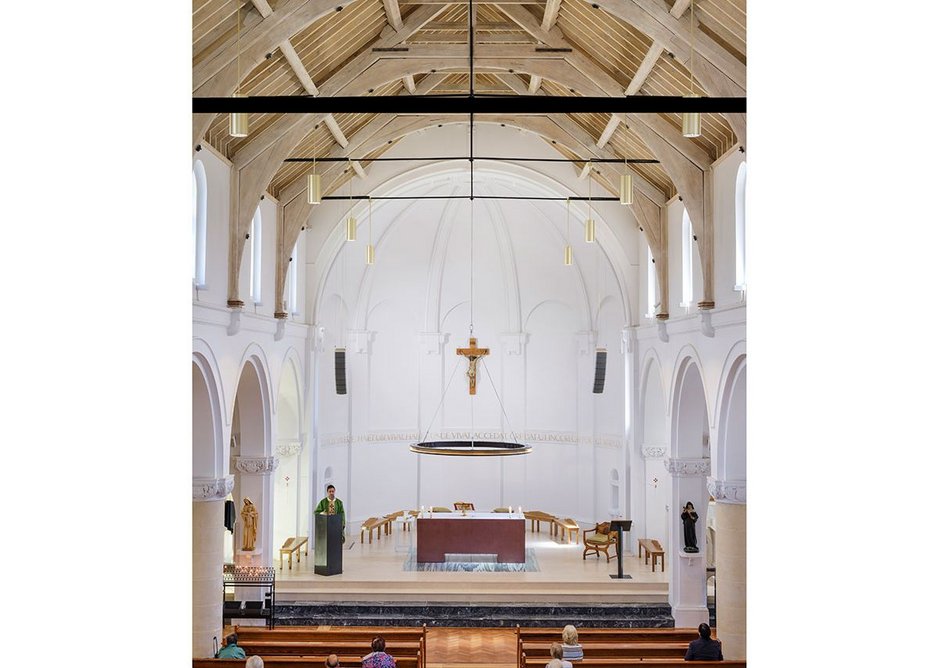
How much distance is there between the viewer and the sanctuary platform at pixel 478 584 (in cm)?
1905

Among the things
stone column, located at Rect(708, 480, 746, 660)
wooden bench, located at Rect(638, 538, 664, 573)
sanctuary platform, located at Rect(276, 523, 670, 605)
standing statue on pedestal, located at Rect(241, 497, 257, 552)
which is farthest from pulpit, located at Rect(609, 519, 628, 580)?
standing statue on pedestal, located at Rect(241, 497, 257, 552)

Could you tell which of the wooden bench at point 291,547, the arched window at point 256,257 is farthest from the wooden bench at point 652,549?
the arched window at point 256,257

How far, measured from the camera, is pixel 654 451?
857 inches

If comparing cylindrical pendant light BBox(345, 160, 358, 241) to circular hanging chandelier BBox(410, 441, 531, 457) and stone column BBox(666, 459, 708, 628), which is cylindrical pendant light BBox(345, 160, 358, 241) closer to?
circular hanging chandelier BBox(410, 441, 531, 457)

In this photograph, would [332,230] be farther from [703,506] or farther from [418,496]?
[703,506]

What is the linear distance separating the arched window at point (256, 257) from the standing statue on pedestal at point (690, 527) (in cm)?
979

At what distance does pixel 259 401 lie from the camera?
18.6 meters

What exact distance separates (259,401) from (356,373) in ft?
23.8

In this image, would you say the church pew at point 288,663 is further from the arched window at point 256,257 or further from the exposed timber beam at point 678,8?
the exposed timber beam at point 678,8

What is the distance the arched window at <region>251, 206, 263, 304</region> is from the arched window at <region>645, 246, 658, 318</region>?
880 cm

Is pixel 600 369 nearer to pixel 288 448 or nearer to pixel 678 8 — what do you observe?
pixel 288 448
